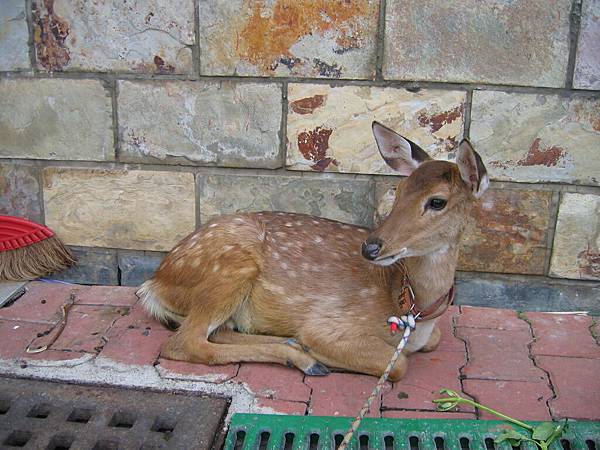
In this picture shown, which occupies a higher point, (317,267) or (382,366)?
(317,267)

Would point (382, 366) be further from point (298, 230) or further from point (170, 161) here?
point (170, 161)

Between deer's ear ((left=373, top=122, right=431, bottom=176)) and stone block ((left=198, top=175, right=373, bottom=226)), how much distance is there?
780 millimetres

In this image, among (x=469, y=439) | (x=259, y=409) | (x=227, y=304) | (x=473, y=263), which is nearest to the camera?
(x=469, y=439)

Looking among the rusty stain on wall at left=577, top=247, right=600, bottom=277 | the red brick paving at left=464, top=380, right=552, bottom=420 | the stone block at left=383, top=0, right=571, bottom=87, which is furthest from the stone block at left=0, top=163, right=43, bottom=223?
the rusty stain on wall at left=577, top=247, right=600, bottom=277

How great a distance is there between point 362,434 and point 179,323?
4.65 feet

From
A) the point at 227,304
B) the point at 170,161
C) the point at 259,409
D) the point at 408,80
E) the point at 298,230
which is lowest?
the point at 259,409

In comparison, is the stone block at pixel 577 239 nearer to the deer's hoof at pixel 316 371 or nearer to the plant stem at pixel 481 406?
the plant stem at pixel 481 406

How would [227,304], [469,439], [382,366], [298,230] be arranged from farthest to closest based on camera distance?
1. [298,230]
2. [227,304]
3. [382,366]
4. [469,439]

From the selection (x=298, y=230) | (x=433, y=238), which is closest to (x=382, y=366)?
(x=433, y=238)

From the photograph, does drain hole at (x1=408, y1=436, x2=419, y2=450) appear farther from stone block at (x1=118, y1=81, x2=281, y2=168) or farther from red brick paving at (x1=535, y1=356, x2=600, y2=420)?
stone block at (x1=118, y1=81, x2=281, y2=168)

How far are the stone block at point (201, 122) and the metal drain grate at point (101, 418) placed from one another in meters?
1.65

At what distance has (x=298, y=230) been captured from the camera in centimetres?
378

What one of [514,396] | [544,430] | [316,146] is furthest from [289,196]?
[544,430]

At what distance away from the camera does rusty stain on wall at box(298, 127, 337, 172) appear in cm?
407
